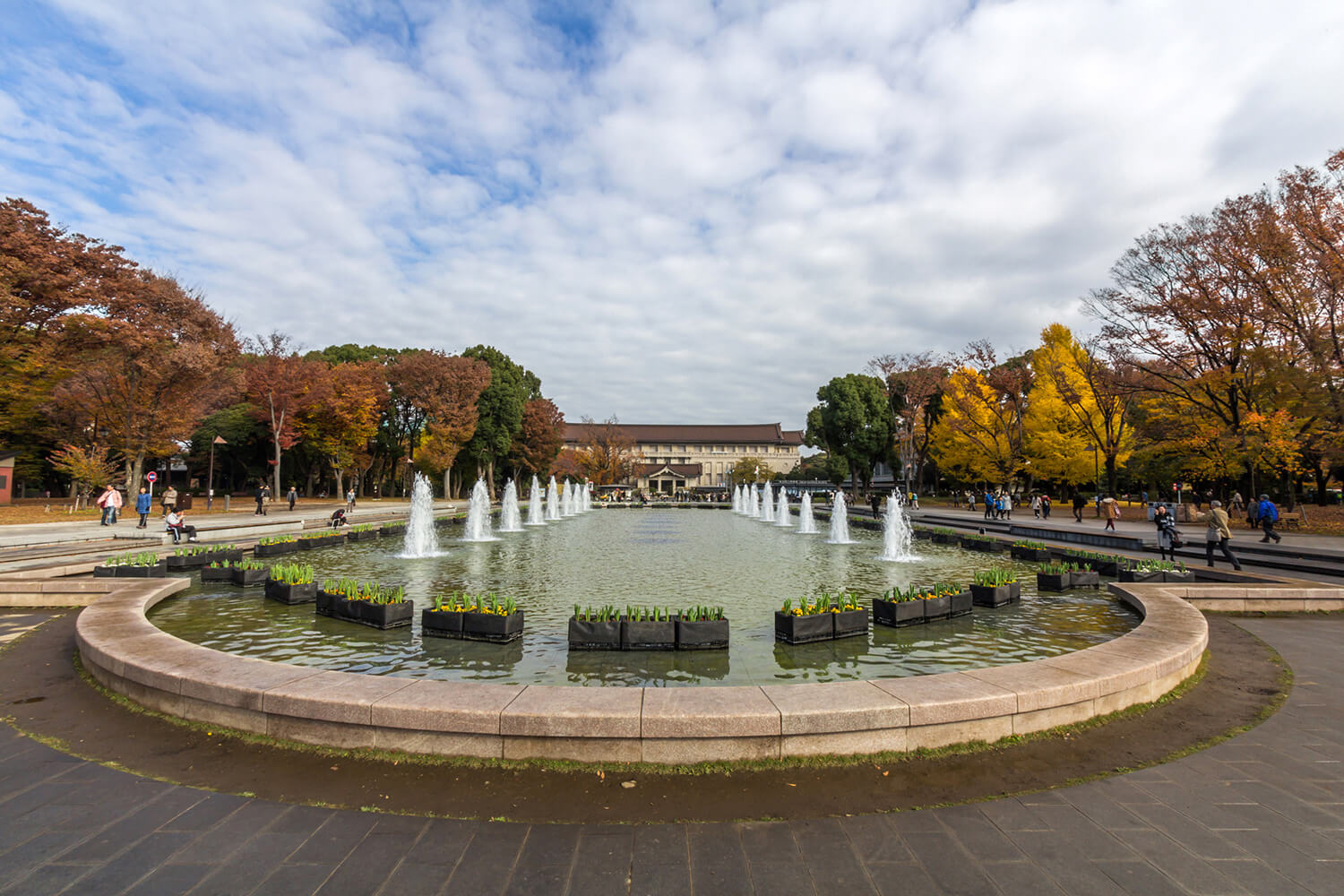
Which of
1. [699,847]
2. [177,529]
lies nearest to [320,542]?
[177,529]

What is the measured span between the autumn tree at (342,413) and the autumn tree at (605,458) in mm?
35764

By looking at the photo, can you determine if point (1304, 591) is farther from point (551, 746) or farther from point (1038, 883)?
point (551, 746)

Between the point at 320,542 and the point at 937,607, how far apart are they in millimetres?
18796

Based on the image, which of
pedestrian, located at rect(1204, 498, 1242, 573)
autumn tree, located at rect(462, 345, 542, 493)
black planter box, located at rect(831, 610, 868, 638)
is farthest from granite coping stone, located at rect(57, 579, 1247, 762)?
autumn tree, located at rect(462, 345, 542, 493)

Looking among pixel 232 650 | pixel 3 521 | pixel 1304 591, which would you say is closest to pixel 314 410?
pixel 3 521

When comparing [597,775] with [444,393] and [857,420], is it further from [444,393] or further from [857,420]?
[857,420]

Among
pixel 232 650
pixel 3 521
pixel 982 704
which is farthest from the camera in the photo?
pixel 3 521

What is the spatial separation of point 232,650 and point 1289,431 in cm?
3992

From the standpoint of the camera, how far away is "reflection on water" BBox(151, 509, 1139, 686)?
23.7 feet

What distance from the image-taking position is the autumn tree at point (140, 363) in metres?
32.4

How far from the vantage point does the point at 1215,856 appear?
11.4 feet

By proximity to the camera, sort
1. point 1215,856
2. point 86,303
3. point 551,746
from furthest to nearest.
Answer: point 86,303 < point 551,746 < point 1215,856

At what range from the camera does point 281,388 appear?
44.8 metres

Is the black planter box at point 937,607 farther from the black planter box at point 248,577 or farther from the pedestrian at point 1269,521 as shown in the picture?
the pedestrian at point 1269,521
